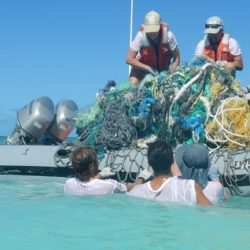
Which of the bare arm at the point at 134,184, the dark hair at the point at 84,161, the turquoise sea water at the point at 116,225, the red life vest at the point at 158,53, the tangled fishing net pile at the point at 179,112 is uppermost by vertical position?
the red life vest at the point at 158,53

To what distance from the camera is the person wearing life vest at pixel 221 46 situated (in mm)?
8836

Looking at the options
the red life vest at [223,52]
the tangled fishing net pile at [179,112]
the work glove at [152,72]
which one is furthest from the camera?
the red life vest at [223,52]

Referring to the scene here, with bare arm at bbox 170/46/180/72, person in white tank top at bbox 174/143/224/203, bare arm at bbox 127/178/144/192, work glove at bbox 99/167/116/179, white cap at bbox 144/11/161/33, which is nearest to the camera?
person in white tank top at bbox 174/143/224/203

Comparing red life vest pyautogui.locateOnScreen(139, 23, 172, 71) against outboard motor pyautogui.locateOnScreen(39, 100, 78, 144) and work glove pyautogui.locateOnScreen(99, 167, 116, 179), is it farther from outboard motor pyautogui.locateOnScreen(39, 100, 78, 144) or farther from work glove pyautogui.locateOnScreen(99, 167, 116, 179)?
work glove pyautogui.locateOnScreen(99, 167, 116, 179)

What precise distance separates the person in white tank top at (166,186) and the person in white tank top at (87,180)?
1.47 feet

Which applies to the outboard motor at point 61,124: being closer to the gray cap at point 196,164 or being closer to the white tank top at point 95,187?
the white tank top at point 95,187

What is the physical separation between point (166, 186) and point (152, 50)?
4.14m

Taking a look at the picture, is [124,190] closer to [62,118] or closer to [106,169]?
[106,169]

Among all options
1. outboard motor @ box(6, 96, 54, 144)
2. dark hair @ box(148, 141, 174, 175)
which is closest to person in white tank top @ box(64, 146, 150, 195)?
dark hair @ box(148, 141, 174, 175)

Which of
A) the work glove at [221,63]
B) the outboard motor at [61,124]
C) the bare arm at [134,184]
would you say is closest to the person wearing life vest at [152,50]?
the work glove at [221,63]

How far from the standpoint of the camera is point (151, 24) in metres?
8.79

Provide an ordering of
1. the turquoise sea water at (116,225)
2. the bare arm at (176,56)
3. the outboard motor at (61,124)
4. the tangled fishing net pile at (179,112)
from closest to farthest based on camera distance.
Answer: the turquoise sea water at (116,225) < the tangled fishing net pile at (179,112) < the bare arm at (176,56) < the outboard motor at (61,124)

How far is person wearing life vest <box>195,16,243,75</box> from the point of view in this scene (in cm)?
884

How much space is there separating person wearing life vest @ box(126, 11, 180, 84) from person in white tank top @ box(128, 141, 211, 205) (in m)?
3.41
